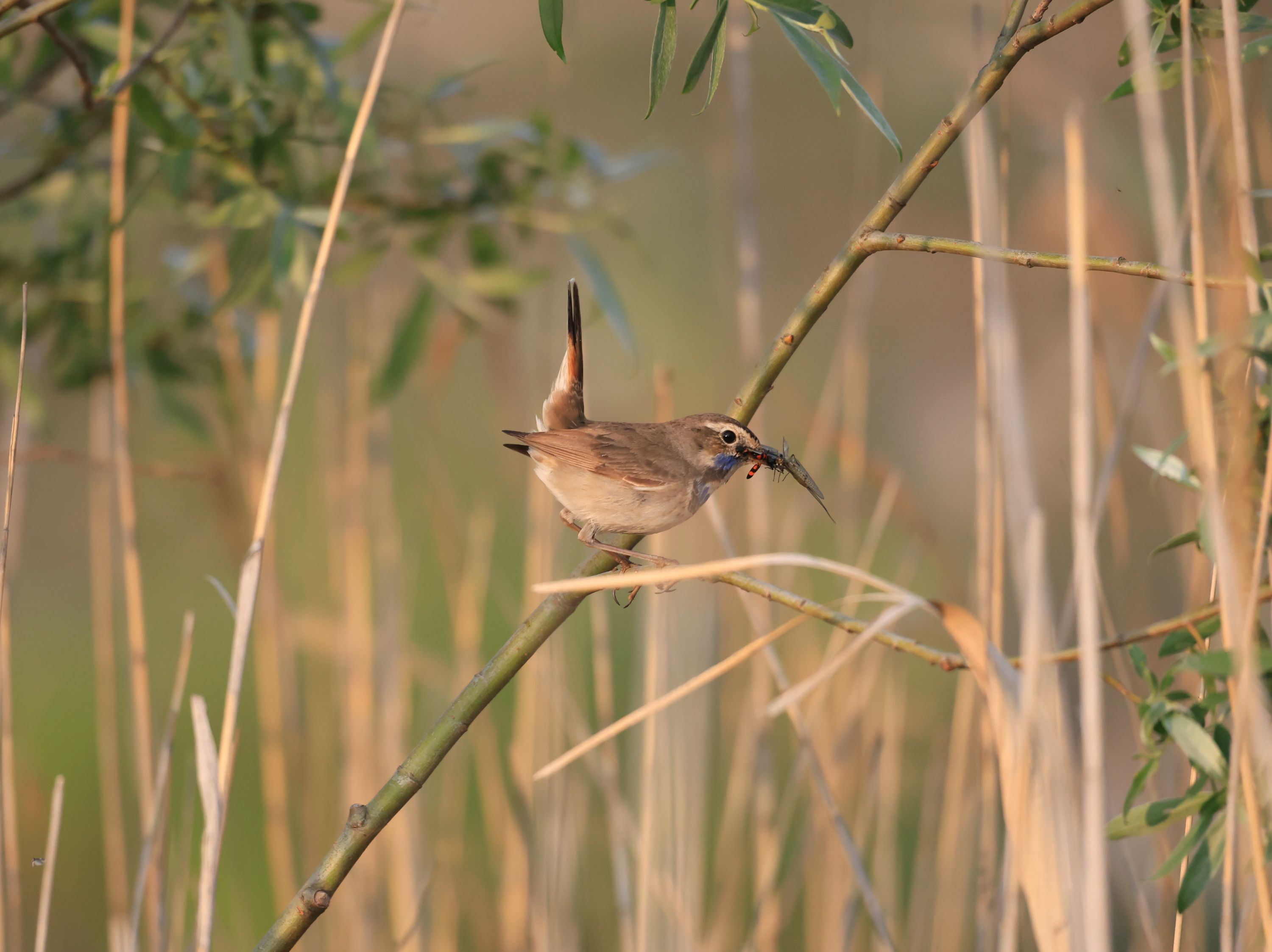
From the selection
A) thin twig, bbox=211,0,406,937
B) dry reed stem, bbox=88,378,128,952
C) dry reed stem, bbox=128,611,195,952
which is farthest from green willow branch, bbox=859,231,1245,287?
dry reed stem, bbox=88,378,128,952

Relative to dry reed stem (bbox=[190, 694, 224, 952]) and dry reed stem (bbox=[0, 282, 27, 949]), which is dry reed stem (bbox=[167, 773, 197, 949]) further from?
dry reed stem (bbox=[190, 694, 224, 952])

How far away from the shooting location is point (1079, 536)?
97 centimetres

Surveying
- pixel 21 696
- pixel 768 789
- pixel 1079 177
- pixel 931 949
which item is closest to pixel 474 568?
pixel 768 789

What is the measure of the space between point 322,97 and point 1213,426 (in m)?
1.51

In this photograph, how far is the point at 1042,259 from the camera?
0.91 meters

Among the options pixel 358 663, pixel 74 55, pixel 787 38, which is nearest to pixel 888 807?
pixel 358 663

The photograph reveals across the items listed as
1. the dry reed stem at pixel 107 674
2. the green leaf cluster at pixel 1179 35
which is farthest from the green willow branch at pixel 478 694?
the dry reed stem at pixel 107 674

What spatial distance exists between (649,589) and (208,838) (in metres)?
0.97

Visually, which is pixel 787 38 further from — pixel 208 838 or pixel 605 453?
pixel 208 838

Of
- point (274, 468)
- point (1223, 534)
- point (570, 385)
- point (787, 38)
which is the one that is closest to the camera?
point (1223, 534)

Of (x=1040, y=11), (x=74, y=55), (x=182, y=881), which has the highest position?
(x=74, y=55)

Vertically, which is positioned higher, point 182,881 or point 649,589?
point 649,589

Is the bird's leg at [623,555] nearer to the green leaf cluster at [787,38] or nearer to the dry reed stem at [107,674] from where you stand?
the green leaf cluster at [787,38]

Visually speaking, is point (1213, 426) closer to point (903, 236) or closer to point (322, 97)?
point (903, 236)
